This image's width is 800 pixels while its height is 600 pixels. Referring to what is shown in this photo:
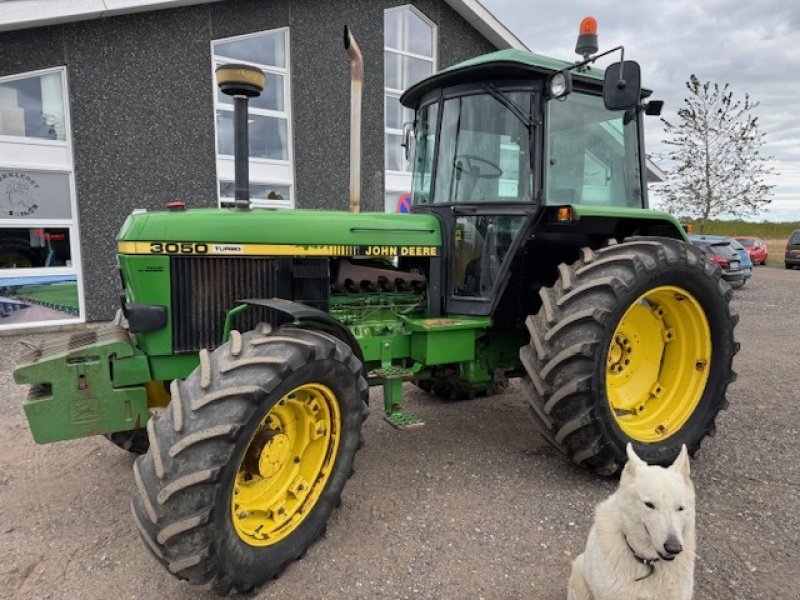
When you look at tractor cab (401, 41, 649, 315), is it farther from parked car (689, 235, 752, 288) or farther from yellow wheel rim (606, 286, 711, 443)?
parked car (689, 235, 752, 288)

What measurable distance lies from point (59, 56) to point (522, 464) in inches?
322

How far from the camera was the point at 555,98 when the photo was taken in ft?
12.5

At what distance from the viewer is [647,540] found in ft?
6.74

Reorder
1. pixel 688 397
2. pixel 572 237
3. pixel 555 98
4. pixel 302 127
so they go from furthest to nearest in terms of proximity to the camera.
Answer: pixel 302 127, pixel 572 237, pixel 688 397, pixel 555 98

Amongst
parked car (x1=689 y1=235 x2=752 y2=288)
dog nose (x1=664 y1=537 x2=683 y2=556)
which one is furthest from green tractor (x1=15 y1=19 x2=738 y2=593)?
parked car (x1=689 y1=235 x2=752 y2=288)

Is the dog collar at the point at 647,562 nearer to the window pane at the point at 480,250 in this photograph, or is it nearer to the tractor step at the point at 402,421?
the tractor step at the point at 402,421

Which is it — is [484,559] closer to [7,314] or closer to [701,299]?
[701,299]

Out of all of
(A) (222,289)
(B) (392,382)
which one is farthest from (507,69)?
(A) (222,289)

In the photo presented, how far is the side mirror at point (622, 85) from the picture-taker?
3332mm

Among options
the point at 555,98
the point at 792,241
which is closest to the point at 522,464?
the point at 555,98

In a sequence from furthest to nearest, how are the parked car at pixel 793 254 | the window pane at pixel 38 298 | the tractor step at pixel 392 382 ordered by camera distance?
the parked car at pixel 793 254 → the window pane at pixel 38 298 → the tractor step at pixel 392 382

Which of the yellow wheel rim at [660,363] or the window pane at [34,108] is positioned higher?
the window pane at [34,108]

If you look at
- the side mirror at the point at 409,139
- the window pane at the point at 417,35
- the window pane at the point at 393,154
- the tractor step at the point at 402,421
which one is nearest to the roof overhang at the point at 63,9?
the window pane at the point at 393,154

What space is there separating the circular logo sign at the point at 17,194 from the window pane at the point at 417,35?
7.20 metres
